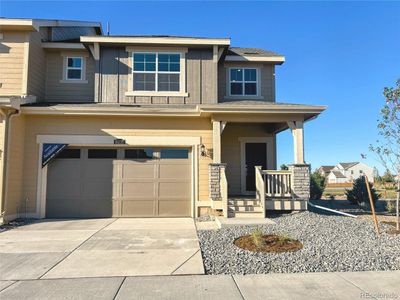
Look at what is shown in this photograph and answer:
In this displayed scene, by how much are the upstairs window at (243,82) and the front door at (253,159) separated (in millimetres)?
2085

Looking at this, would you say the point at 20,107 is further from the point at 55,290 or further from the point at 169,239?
the point at 55,290

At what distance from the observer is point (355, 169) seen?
→ 74688mm

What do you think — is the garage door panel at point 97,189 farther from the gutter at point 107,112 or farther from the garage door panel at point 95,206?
the gutter at point 107,112

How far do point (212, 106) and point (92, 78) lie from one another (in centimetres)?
507

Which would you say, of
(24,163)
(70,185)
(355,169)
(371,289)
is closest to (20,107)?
(24,163)

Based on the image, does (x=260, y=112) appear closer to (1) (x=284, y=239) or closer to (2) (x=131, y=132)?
(2) (x=131, y=132)

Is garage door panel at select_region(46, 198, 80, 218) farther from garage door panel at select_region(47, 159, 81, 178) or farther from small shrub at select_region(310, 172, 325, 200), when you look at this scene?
small shrub at select_region(310, 172, 325, 200)

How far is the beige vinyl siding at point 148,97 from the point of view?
12.0 m

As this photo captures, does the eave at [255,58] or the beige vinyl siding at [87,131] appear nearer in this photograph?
the beige vinyl siding at [87,131]

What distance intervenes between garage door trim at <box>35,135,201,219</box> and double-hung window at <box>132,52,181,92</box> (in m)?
2.13

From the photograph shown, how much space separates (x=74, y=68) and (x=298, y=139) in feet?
27.8

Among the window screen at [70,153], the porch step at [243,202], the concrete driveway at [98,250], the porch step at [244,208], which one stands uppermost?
the window screen at [70,153]

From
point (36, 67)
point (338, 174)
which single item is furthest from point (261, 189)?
point (338, 174)

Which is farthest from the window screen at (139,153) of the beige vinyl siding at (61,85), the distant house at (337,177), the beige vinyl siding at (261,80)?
the distant house at (337,177)
